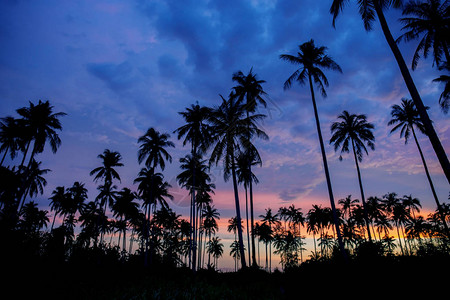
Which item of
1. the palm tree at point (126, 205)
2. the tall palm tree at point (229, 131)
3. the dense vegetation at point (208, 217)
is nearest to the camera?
the dense vegetation at point (208, 217)

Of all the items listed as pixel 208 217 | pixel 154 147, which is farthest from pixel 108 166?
pixel 208 217

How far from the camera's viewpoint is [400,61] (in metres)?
10.3

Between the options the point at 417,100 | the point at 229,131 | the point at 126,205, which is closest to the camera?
the point at 417,100

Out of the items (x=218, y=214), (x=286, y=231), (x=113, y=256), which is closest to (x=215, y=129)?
(x=113, y=256)

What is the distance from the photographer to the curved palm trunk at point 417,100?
8477 mm

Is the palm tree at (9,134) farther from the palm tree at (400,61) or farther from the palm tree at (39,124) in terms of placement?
the palm tree at (400,61)

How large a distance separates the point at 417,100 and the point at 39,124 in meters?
37.6

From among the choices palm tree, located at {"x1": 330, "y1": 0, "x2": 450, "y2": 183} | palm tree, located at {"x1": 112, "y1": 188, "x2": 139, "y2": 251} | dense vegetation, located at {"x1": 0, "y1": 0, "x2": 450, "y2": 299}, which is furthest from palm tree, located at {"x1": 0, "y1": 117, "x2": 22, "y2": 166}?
palm tree, located at {"x1": 330, "y1": 0, "x2": 450, "y2": 183}

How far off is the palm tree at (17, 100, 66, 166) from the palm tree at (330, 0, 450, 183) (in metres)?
33.9

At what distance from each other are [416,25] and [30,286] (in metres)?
25.6

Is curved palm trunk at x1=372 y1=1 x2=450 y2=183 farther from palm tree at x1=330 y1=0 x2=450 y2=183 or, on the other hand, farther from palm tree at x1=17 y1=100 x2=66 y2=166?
palm tree at x1=17 y1=100 x2=66 y2=166

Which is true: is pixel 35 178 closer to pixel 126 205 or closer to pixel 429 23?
pixel 126 205

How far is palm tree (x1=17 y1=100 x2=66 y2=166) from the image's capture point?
25.9 metres

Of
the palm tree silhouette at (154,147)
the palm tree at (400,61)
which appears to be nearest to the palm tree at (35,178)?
the palm tree silhouette at (154,147)
